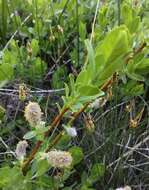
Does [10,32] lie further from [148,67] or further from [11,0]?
[148,67]

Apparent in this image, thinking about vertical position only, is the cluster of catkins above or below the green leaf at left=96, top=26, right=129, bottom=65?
below

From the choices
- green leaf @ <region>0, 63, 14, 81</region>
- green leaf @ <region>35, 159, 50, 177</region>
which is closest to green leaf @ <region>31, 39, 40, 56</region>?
green leaf @ <region>0, 63, 14, 81</region>

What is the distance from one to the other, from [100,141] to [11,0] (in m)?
0.64

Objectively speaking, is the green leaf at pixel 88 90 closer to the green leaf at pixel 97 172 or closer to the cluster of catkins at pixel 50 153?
the cluster of catkins at pixel 50 153

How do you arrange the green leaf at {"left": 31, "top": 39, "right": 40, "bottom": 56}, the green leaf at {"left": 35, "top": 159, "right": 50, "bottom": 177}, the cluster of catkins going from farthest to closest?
the green leaf at {"left": 31, "top": 39, "right": 40, "bottom": 56}
the green leaf at {"left": 35, "top": 159, "right": 50, "bottom": 177}
the cluster of catkins

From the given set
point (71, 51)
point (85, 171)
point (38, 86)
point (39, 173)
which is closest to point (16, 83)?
point (38, 86)

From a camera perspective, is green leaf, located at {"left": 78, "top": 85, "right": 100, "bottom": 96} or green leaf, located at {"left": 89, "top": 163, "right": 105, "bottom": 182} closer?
green leaf, located at {"left": 78, "top": 85, "right": 100, "bottom": 96}

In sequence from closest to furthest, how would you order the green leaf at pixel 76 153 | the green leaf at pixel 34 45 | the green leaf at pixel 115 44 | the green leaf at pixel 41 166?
the green leaf at pixel 115 44 < the green leaf at pixel 41 166 < the green leaf at pixel 76 153 < the green leaf at pixel 34 45

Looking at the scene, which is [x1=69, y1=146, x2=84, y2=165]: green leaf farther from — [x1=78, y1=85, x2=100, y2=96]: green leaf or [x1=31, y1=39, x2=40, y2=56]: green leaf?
[x1=31, y1=39, x2=40, y2=56]: green leaf

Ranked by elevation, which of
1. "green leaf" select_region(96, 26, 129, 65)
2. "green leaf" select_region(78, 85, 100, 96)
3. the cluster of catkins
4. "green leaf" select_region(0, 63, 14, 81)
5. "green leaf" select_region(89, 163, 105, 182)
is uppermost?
"green leaf" select_region(96, 26, 129, 65)

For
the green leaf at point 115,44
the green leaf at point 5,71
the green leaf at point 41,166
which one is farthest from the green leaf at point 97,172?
the green leaf at point 115,44

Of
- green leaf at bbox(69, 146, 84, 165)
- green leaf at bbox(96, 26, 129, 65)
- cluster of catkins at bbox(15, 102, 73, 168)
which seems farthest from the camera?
green leaf at bbox(69, 146, 84, 165)

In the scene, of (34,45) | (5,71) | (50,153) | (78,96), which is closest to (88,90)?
(78,96)

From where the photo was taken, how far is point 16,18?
145cm
